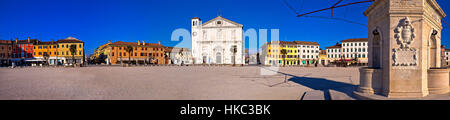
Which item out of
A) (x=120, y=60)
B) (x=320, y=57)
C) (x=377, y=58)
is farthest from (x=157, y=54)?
(x=377, y=58)

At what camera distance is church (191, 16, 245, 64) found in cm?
5775

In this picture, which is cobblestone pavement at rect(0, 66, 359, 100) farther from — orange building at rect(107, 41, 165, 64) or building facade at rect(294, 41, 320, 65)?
building facade at rect(294, 41, 320, 65)

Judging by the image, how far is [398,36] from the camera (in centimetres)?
545

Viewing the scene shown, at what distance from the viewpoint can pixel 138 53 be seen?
60.9 meters

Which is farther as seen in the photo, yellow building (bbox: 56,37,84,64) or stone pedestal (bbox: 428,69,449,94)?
yellow building (bbox: 56,37,84,64)

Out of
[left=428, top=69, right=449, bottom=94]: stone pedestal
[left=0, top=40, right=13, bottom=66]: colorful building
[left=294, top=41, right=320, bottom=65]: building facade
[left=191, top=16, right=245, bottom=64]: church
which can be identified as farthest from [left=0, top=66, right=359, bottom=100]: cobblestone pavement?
[left=0, top=40, right=13, bottom=66]: colorful building

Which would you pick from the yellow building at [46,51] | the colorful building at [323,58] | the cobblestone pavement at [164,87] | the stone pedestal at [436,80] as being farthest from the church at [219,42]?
the stone pedestal at [436,80]

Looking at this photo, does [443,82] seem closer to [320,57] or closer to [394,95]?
[394,95]

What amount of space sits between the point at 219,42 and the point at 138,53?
86.8ft

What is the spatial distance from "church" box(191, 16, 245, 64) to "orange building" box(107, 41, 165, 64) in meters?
14.8

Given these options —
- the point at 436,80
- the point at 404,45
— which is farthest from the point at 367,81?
the point at 436,80

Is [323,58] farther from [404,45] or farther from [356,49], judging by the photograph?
[404,45]
